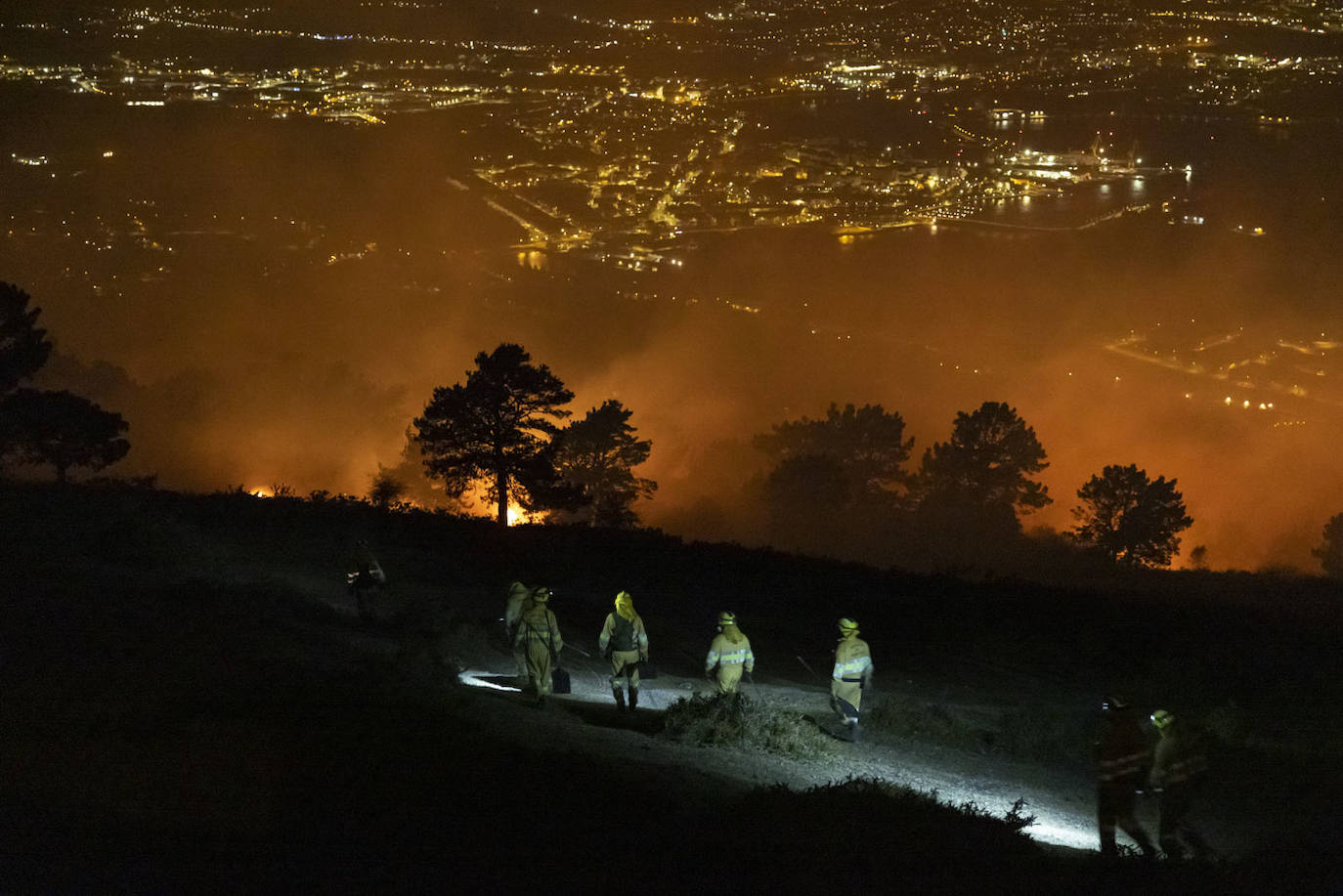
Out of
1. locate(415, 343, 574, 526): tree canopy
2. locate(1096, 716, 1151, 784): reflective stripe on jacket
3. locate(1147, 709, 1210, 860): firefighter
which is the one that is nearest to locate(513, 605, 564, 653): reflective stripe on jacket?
locate(1096, 716, 1151, 784): reflective stripe on jacket

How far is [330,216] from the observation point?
154 meters

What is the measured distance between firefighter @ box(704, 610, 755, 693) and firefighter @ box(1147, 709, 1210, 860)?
15.1 ft

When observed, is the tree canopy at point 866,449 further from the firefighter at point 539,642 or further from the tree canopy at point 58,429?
the firefighter at point 539,642

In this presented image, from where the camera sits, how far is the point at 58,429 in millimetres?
28984

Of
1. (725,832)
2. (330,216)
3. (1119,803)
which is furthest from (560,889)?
(330,216)

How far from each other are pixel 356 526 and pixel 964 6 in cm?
15095

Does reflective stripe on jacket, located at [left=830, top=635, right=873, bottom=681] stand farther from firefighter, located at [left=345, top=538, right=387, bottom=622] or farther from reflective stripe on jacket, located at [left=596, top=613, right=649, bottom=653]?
firefighter, located at [left=345, top=538, right=387, bottom=622]

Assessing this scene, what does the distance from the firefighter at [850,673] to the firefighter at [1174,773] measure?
3.54 metres

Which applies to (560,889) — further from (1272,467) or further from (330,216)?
(330,216)

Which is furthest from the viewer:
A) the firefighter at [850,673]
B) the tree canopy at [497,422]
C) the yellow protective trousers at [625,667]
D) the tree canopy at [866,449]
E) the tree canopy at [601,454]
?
the tree canopy at [866,449]

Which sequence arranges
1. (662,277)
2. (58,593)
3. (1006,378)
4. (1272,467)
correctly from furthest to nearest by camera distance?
(662,277)
(1006,378)
(1272,467)
(58,593)

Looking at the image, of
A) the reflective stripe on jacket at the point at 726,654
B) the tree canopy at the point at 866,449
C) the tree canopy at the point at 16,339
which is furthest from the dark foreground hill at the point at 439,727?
the tree canopy at the point at 866,449

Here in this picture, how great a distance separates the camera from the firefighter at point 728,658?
13.0m

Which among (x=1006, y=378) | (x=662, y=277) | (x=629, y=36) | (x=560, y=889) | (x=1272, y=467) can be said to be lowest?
(x=560, y=889)
